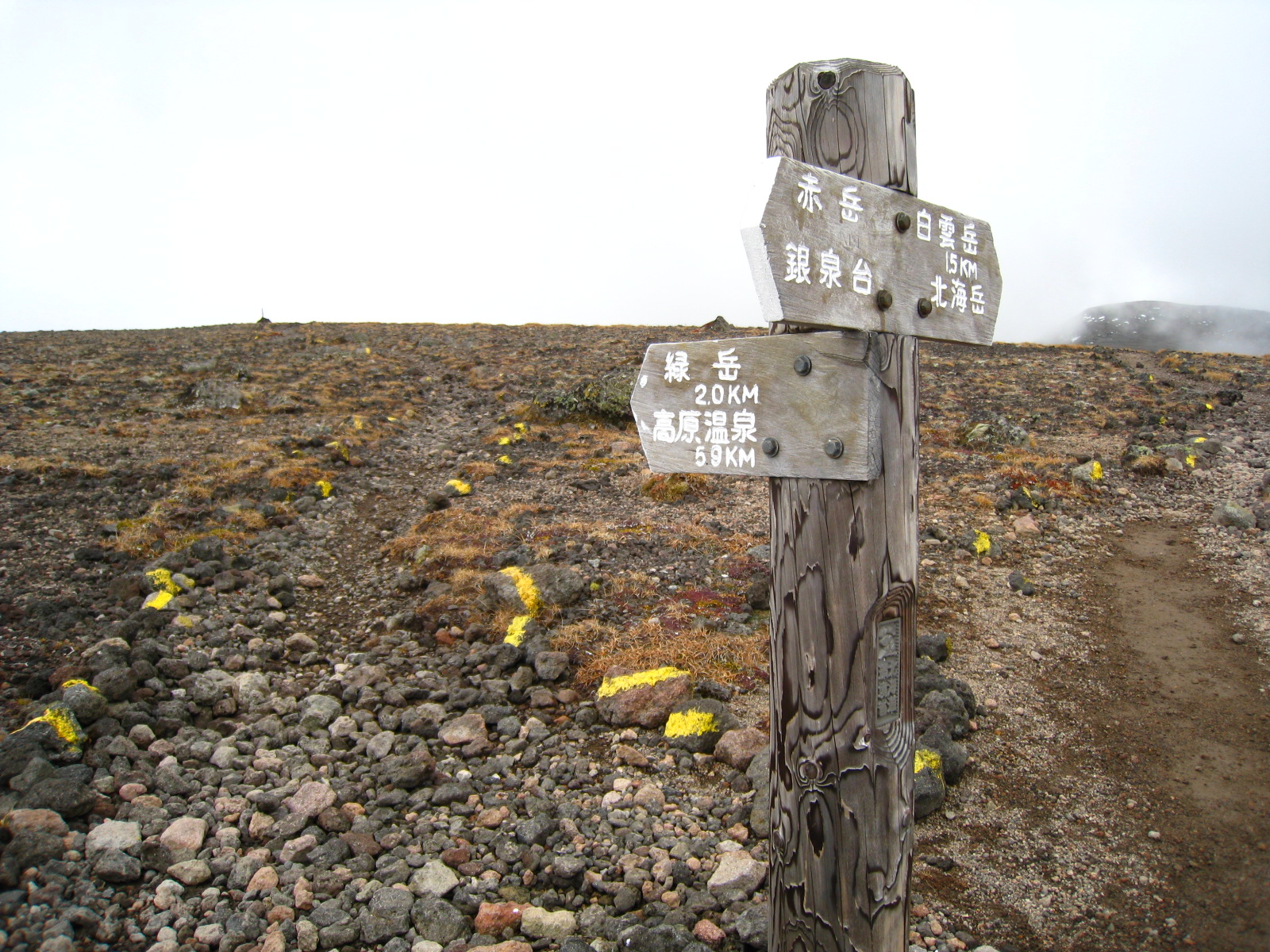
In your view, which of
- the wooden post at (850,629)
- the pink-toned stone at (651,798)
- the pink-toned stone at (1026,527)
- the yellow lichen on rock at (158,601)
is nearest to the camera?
the wooden post at (850,629)

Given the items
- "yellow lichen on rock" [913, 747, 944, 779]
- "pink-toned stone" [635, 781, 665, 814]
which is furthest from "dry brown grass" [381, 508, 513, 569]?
"yellow lichen on rock" [913, 747, 944, 779]

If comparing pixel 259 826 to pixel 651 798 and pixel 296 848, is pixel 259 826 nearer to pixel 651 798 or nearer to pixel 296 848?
pixel 296 848

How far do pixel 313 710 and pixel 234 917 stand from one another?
7.06 feet

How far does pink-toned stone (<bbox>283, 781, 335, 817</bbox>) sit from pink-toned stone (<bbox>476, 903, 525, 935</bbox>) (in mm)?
1454

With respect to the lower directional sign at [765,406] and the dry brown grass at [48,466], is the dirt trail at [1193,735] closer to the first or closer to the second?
the lower directional sign at [765,406]

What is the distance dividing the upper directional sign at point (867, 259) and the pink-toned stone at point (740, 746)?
3.59m

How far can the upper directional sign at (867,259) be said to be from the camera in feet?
7.55

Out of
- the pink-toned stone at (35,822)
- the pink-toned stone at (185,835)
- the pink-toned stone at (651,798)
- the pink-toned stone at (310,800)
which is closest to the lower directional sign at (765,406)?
the pink-toned stone at (651,798)

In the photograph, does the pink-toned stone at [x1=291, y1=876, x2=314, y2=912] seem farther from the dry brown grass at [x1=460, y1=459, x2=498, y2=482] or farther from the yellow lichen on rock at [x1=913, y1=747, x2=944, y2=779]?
the dry brown grass at [x1=460, y1=459, x2=498, y2=482]

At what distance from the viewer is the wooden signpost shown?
Result: 2.55 meters

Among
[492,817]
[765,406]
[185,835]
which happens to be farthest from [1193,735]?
[185,835]

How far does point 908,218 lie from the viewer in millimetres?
2621

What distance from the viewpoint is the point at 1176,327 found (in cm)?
16400

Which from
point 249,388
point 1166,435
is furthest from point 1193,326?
point 249,388
